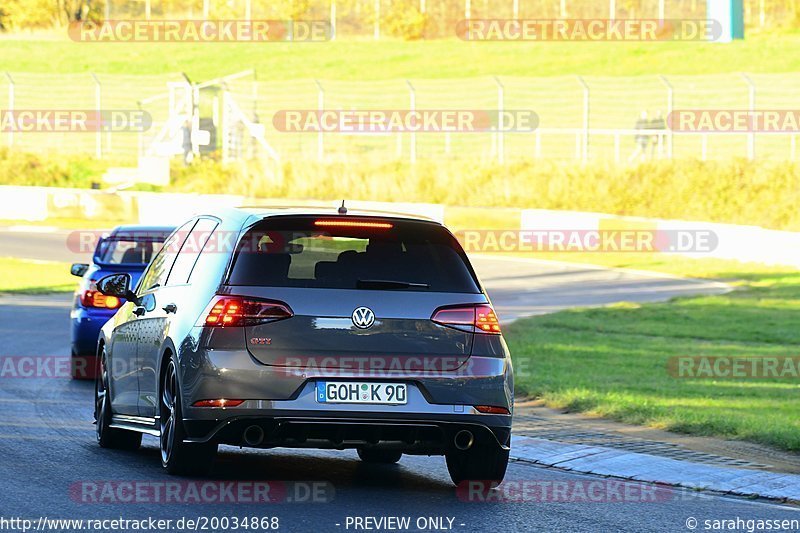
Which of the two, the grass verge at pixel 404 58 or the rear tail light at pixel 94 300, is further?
the grass verge at pixel 404 58

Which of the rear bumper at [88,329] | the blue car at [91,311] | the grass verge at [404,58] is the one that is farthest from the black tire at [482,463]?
the grass verge at [404,58]

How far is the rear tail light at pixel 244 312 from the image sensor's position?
331 inches

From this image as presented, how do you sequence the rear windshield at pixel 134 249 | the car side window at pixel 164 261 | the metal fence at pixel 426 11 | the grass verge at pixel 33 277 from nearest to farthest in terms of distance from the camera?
the car side window at pixel 164 261 < the rear windshield at pixel 134 249 < the grass verge at pixel 33 277 < the metal fence at pixel 426 11

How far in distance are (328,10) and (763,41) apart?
85.9ft

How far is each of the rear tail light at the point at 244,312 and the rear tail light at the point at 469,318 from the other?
0.85m

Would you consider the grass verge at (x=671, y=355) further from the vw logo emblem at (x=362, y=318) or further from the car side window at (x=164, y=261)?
the car side window at (x=164, y=261)

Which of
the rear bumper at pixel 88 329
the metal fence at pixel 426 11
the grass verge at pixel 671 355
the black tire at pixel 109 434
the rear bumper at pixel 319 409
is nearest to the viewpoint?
the rear bumper at pixel 319 409

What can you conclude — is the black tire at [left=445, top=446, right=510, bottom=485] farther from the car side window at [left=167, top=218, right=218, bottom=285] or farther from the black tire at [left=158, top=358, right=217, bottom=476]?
the car side window at [left=167, top=218, right=218, bottom=285]

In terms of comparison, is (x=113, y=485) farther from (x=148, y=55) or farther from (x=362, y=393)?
(x=148, y=55)

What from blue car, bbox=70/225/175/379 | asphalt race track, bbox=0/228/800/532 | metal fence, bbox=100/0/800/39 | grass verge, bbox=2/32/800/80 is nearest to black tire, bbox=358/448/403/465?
asphalt race track, bbox=0/228/800/532

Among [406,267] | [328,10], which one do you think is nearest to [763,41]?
[328,10]

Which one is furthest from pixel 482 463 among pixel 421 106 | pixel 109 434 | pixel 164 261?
pixel 421 106

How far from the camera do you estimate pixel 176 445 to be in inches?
348

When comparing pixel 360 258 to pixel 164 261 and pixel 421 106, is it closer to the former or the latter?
pixel 164 261
